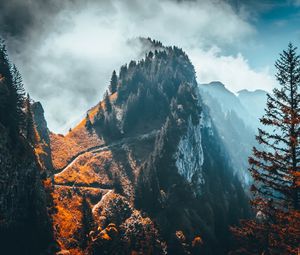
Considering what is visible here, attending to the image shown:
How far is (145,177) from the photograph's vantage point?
362ft

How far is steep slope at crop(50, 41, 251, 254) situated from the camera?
83.8 metres

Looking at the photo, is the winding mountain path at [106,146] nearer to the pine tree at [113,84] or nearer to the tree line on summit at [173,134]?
the tree line on summit at [173,134]

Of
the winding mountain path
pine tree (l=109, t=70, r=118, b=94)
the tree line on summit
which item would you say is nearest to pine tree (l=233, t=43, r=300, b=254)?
the tree line on summit

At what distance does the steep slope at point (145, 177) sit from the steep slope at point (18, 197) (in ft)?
20.9

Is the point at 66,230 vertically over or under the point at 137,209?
under

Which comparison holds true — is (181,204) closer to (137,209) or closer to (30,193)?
(137,209)

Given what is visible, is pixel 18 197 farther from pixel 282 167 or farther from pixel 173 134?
pixel 173 134

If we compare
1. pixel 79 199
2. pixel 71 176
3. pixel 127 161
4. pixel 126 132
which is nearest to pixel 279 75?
pixel 79 199

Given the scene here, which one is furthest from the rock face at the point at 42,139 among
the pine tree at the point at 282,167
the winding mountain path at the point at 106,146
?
the pine tree at the point at 282,167

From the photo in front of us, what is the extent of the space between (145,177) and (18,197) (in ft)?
170

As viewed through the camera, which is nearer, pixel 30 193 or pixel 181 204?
pixel 30 193

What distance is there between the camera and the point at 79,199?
92.2 metres

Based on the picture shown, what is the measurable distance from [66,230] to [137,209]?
30228 mm

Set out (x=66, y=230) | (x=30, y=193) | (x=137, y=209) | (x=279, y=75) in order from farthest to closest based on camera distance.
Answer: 1. (x=137, y=209)
2. (x=66, y=230)
3. (x=30, y=193)
4. (x=279, y=75)
